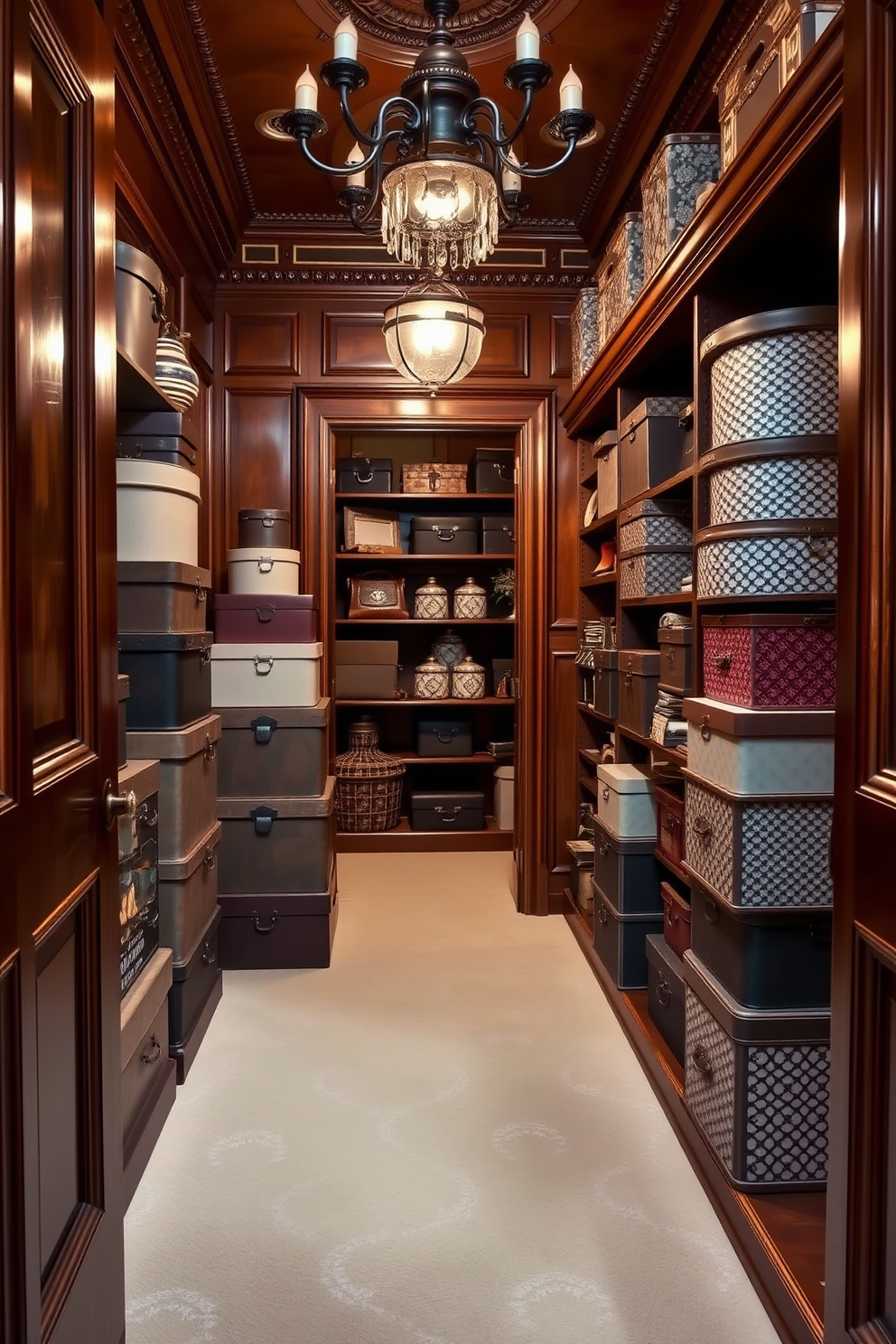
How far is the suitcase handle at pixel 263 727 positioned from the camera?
336 centimetres

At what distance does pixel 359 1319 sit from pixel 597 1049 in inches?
48.2

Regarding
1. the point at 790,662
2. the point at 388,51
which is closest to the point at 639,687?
the point at 790,662

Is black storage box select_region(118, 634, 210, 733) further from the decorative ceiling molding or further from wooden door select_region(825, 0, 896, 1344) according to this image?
the decorative ceiling molding

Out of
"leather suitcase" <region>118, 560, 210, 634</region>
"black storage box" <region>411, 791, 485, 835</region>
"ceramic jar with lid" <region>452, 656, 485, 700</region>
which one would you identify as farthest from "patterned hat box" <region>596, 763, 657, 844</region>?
"ceramic jar with lid" <region>452, 656, 485, 700</region>

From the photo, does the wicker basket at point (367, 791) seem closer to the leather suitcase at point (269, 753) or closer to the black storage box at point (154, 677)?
the leather suitcase at point (269, 753)

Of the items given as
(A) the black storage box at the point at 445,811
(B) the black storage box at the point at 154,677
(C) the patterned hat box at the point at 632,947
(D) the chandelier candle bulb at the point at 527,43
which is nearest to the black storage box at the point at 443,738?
(A) the black storage box at the point at 445,811

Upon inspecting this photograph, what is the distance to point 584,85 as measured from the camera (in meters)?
2.86

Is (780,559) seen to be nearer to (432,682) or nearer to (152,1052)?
(152,1052)

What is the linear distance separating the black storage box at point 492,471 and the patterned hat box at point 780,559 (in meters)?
3.25

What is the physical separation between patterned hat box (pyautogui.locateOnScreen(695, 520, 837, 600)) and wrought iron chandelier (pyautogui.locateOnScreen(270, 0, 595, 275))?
837mm

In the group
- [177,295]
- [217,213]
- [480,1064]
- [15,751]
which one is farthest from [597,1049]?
[217,213]

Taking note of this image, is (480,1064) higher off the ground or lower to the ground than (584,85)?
lower

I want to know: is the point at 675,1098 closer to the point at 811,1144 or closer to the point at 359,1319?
the point at 811,1144

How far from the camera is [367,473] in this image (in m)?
5.11
